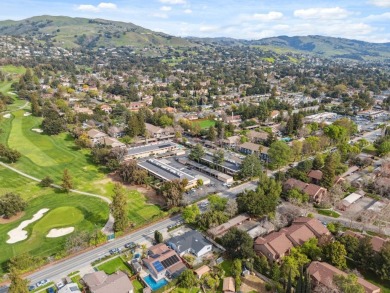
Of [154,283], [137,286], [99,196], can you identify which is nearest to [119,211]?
[137,286]

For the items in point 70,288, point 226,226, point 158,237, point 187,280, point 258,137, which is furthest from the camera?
point 258,137

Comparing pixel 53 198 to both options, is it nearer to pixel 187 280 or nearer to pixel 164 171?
pixel 164 171

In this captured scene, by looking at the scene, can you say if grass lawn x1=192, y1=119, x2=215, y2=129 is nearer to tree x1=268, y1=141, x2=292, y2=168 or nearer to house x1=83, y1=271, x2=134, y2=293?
tree x1=268, y1=141, x2=292, y2=168

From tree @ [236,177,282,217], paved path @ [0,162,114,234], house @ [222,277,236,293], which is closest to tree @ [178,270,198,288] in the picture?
house @ [222,277,236,293]

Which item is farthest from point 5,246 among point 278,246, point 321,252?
point 321,252

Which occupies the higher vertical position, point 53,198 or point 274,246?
point 274,246

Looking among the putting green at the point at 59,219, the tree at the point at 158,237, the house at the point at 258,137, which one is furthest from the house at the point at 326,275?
the house at the point at 258,137

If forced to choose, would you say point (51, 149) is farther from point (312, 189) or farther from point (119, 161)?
point (312, 189)
